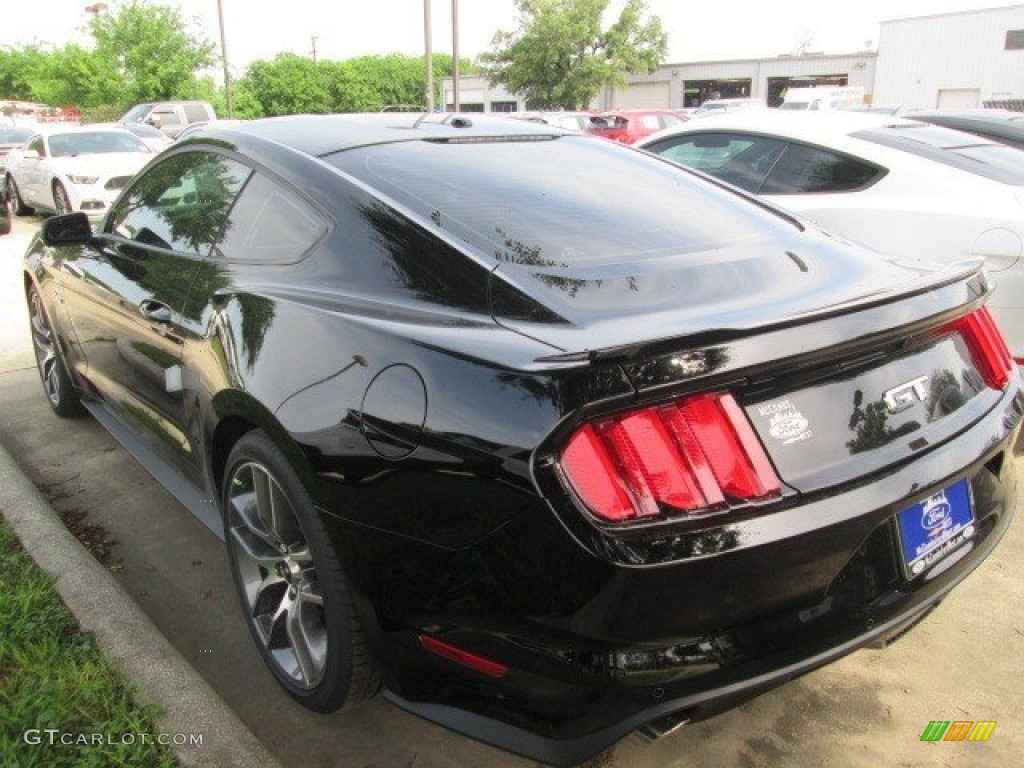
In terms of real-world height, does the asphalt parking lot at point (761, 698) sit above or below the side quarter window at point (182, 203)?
below

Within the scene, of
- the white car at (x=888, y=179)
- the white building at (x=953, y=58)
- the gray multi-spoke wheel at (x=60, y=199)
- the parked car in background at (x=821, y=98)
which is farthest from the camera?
the white building at (x=953, y=58)

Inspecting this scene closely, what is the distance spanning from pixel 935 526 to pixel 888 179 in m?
3.09

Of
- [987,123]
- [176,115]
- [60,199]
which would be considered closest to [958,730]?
[987,123]

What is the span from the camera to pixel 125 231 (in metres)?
3.51

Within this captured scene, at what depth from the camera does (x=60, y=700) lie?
2.32 m

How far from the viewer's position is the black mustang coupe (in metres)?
1.61

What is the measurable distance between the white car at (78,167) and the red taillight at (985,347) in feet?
36.8

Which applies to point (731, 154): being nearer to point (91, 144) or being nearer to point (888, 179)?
point (888, 179)

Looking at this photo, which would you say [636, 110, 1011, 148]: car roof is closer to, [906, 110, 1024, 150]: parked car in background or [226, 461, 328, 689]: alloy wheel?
[906, 110, 1024, 150]: parked car in background

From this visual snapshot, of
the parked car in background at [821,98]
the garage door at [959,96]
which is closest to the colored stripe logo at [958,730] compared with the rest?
the parked car in background at [821,98]

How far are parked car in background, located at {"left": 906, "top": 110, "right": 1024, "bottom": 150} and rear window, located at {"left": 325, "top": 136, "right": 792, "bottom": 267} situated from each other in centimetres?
447

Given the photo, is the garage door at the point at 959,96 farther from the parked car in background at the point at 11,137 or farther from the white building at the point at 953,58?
the parked car in background at the point at 11,137

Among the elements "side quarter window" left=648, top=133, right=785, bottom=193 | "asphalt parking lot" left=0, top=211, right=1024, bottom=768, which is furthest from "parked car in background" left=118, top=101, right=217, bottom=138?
"asphalt parking lot" left=0, top=211, right=1024, bottom=768

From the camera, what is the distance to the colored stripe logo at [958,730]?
231cm
